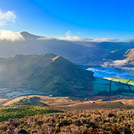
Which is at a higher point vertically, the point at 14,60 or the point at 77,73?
the point at 14,60

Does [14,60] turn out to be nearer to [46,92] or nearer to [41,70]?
[41,70]

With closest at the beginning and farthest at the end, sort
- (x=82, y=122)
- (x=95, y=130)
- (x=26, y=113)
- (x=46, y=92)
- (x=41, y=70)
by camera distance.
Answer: (x=95, y=130)
(x=82, y=122)
(x=26, y=113)
(x=46, y=92)
(x=41, y=70)

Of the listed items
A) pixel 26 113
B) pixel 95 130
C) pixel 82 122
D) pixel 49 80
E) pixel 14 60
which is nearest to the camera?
pixel 95 130

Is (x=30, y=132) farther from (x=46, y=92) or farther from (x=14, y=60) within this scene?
(x=14, y=60)

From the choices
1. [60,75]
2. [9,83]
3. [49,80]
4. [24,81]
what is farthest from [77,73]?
[9,83]

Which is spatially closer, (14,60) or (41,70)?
(41,70)

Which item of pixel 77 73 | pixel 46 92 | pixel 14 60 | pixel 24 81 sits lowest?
pixel 46 92
